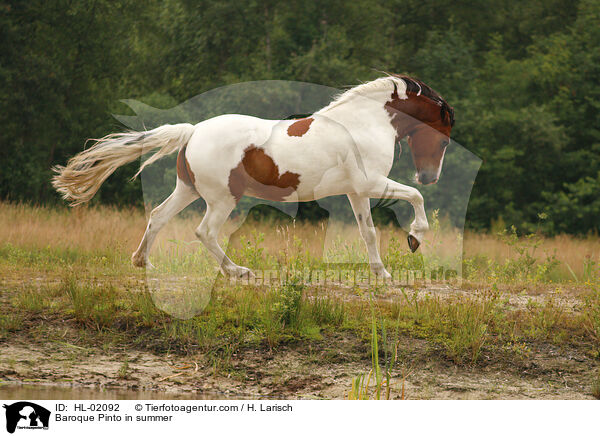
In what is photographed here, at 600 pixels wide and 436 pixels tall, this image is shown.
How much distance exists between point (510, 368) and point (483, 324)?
1.58 ft

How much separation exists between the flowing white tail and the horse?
11 mm

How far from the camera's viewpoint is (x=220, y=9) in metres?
15.7

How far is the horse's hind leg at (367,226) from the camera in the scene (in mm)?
7438

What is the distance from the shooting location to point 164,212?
7.00m

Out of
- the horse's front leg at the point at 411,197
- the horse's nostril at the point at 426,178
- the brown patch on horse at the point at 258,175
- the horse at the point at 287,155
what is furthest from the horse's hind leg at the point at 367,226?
the brown patch on horse at the point at 258,175

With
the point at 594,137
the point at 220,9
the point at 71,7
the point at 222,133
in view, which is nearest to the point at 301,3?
the point at 220,9

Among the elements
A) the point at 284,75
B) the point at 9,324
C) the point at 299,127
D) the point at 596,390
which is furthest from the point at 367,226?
the point at 284,75

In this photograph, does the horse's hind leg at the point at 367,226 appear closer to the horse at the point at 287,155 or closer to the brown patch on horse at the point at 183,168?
the horse at the point at 287,155

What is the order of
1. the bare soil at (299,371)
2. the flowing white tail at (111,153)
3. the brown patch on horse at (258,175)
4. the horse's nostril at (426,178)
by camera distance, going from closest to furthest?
the bare soil at (299,371) → the brown patch on horse at (258,175) → the flowing white tail at (111,153) → the horse's nostril at (426,178)

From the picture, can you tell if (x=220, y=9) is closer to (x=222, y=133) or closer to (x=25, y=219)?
(x=25, y=219)

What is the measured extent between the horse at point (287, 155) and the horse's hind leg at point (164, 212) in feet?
0.04

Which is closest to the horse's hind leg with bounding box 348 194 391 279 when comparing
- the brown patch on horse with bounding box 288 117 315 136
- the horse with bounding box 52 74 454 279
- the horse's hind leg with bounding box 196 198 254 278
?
the horse with bounding box 52 74 454 279

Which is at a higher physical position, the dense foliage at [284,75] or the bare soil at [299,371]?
the dense foliage at [284,75]
